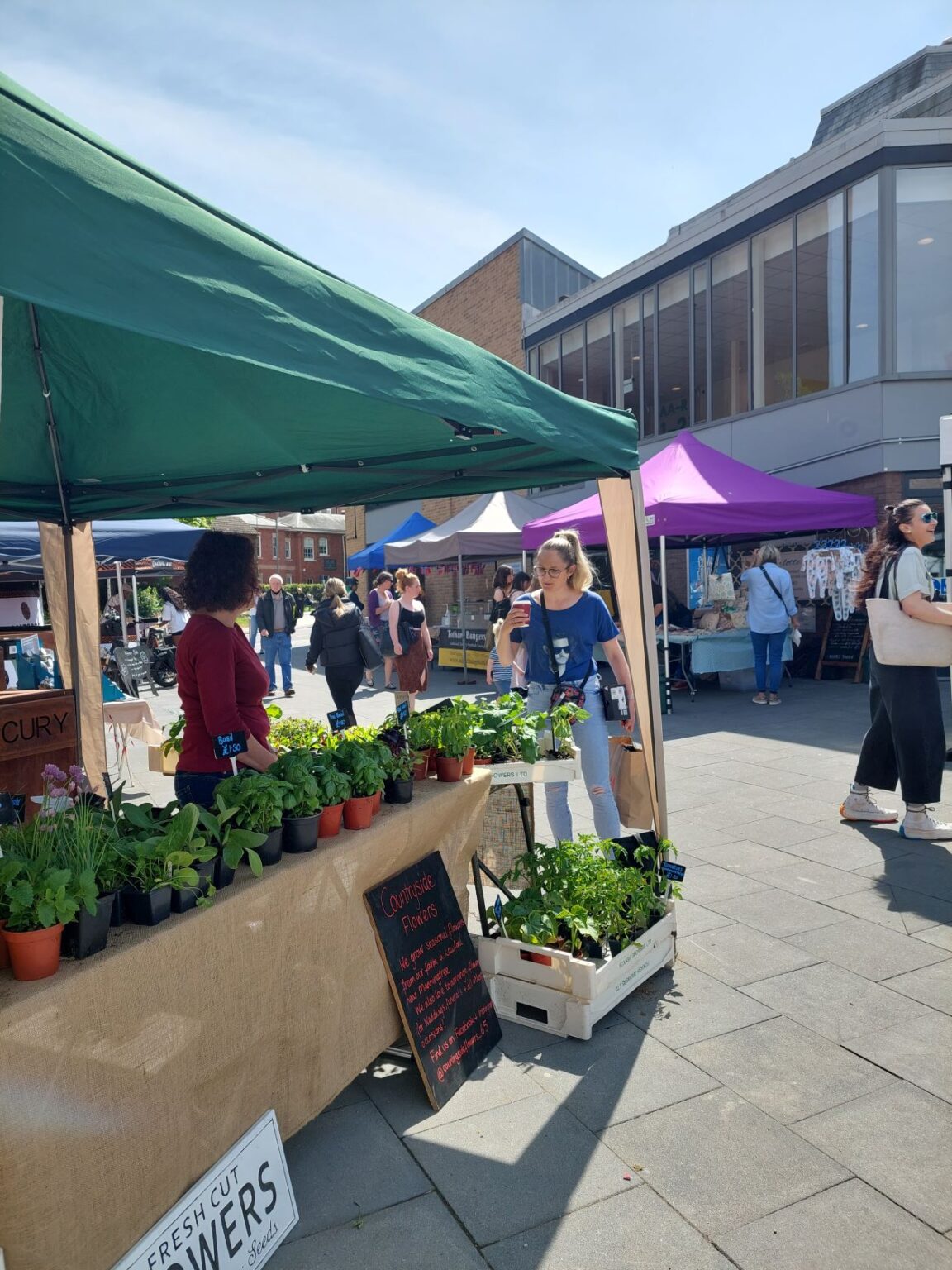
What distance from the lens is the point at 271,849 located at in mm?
2324

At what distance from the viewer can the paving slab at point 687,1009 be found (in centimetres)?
307

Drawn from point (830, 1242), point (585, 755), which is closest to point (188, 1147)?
point (830, 1242)

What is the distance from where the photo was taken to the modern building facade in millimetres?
12008

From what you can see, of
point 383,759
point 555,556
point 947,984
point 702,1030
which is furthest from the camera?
point 555,556

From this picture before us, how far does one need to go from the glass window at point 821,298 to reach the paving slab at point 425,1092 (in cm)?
1257

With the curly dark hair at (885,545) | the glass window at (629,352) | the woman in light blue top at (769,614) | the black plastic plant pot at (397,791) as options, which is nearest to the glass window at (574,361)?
the glass window at (629,352)

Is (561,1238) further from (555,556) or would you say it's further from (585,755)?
(555,556)

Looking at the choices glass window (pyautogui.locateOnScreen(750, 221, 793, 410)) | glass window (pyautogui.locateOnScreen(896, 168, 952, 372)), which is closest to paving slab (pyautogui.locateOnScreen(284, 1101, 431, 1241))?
glass window (pyautogui.locateOnScreen(896, 168, 952, 372))

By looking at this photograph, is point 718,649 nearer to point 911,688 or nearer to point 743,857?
point 911,688

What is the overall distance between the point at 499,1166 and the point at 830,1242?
86 centimetres

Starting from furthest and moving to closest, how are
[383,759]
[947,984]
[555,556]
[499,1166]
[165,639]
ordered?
1. [165,639]
2. [555,556]
3. [947,984]
4. [383,759]
5. [499,1166]

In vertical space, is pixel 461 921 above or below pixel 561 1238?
above

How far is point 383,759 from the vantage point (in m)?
2.87

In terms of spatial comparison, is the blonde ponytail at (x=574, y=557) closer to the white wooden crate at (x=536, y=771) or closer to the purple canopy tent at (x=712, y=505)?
the white wooden crate at (x=536, y=771)
